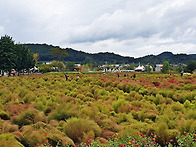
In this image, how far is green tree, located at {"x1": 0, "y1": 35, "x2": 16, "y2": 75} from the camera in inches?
1510

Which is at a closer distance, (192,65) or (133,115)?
(133,115)

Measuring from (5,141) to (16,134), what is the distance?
91 cm

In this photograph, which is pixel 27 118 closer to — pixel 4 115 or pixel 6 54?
pixel 4 115

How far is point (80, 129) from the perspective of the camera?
539cm

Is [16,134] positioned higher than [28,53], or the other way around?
[28,53]

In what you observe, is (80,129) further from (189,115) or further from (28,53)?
(28,53)

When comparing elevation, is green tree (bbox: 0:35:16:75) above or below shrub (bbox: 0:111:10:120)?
above

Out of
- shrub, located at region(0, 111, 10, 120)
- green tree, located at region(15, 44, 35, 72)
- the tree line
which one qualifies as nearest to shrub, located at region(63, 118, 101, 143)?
shrub, located at region(0, 111, 10, 120)

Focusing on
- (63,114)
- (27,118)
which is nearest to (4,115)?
(27,118)

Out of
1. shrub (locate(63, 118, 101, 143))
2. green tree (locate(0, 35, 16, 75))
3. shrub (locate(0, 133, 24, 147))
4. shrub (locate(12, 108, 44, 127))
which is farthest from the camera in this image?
green tree (locate(0, 35, 16, 75))

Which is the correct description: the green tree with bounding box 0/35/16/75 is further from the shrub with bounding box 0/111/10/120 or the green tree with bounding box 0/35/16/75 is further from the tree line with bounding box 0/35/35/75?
the shrub with bounding box 0/111/10/120

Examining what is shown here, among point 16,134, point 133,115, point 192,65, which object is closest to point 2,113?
point 16,134

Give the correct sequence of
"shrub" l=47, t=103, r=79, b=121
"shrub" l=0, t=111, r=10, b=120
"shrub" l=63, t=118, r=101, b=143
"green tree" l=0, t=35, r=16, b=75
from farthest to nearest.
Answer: "green tree" l=0, t=35, r=16, b=75, "shrub" l=0, t=111, r=10, b=120, "shrub" l=47, t=103, r=79, b=121, "shrub" l=63, t=118, r=101, b=143

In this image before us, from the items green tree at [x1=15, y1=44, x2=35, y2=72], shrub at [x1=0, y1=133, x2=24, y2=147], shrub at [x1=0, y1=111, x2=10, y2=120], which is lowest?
shrub at [x1=0, y1=111, x2=10, y2=120]
